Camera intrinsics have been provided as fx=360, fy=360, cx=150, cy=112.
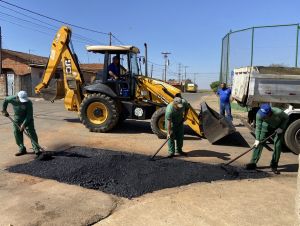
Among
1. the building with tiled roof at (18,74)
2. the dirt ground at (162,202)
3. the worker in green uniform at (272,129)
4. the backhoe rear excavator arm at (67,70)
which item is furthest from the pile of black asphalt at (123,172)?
the building with tiled roof at (18,74)

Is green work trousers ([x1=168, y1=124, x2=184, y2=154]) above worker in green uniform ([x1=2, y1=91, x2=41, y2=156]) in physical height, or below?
below

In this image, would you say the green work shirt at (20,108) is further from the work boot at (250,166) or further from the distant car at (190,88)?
the distant car at (190,88)

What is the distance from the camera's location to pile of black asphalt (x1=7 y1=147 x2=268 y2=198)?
6309 millimetres

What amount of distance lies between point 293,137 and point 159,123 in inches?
144

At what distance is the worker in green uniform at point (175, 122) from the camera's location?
26.6 ft

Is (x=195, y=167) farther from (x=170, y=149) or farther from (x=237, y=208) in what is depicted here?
(x=237, y=208)

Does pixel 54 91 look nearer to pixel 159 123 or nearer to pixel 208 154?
pixel 159 123

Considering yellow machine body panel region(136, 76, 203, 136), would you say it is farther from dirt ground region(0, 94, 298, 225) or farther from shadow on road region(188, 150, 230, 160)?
dirt ground region(0, 94, 298, 225)

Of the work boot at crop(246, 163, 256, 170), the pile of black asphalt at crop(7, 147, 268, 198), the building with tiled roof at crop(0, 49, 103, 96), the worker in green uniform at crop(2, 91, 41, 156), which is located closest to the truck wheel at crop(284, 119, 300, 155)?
the work boot at crop(246, 163, 256, 170)

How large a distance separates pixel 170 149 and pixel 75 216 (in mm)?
3620

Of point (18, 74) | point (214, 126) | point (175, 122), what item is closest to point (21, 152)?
point (175, 122)

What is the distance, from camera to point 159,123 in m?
10.5

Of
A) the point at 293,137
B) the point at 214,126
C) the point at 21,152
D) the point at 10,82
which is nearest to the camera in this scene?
the point at 21,152

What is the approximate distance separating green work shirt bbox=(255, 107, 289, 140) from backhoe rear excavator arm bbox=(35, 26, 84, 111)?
21.5 feet
